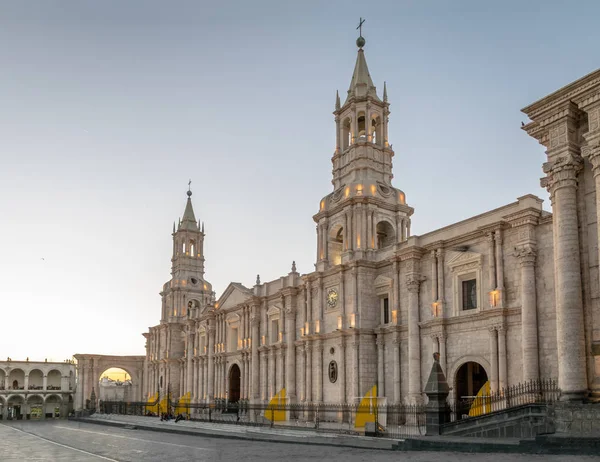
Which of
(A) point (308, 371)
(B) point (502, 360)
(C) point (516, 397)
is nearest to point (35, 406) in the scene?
(A) point (308, 371)

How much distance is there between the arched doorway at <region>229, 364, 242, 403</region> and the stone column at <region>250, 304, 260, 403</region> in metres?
5.87

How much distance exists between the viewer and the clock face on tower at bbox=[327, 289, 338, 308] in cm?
3814

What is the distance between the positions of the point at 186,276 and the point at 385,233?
30521mm

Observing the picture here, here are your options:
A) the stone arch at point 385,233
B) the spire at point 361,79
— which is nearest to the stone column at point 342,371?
the stone arch at point 385,233

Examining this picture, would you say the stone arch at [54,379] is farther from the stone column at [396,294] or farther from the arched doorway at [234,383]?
the stone column at [396,294]

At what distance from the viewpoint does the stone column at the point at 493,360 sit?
90.6ft

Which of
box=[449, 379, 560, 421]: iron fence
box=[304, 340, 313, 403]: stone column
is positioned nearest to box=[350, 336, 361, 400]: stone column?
box=[304, 340, 313, 403]: stone column

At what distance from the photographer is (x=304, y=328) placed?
40625mm

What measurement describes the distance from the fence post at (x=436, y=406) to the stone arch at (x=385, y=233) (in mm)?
17341

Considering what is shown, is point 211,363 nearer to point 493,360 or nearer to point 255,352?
point 255,352

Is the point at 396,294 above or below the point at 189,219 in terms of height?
below

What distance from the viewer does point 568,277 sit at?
1769 cm

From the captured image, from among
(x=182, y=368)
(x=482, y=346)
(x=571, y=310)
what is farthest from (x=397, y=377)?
(x=182, y=368)

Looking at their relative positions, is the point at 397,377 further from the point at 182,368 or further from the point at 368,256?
the point at 182,368
